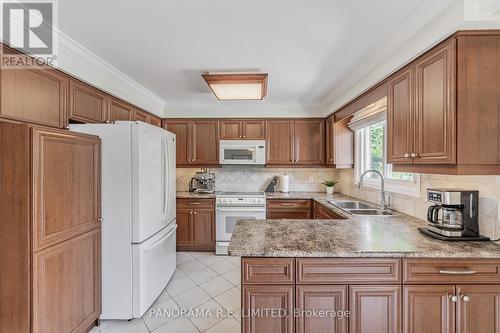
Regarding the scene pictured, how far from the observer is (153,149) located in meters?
2.40

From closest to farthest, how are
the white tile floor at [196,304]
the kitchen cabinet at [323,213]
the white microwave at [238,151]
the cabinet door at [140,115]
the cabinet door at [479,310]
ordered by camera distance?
the cabinet door at [479,310], the white tile floor at [196,304], the kitchen cabinet at [323,213], the cabinet door at [140,115], the white microwave at [238,151]

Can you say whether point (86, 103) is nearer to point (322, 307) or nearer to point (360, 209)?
point (322, 307)

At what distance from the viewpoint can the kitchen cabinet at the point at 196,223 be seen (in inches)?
148

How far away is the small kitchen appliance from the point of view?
162 inches

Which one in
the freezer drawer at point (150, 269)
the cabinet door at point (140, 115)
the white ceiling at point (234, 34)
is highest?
the white ceiling at point (234, 34)

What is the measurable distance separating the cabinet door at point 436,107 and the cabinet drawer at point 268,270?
1171mm

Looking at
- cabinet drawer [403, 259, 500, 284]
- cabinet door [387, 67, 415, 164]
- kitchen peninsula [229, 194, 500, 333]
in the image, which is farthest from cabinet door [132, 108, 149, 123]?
cabinet drawer [403, 259, 500, 284]

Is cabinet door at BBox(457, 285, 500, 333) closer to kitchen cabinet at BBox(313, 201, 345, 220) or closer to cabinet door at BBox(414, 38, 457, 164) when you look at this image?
cabinet door at BBox(414, 38, 457, 164)

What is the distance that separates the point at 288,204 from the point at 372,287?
7.67 feet

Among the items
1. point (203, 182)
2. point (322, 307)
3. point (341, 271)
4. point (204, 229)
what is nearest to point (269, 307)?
point (322, 307)

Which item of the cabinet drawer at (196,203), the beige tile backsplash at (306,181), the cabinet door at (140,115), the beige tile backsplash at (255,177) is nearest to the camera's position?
the beige tile backsplash at (306,181)

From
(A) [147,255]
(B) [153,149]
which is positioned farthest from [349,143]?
(A) [147,255]

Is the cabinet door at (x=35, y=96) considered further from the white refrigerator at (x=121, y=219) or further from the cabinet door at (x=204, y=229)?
the cabinet door at (x=204, y=229)

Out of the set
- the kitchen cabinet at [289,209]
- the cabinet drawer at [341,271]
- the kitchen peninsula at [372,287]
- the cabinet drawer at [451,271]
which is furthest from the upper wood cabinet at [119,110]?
the cabinet drawer at [451,271]
